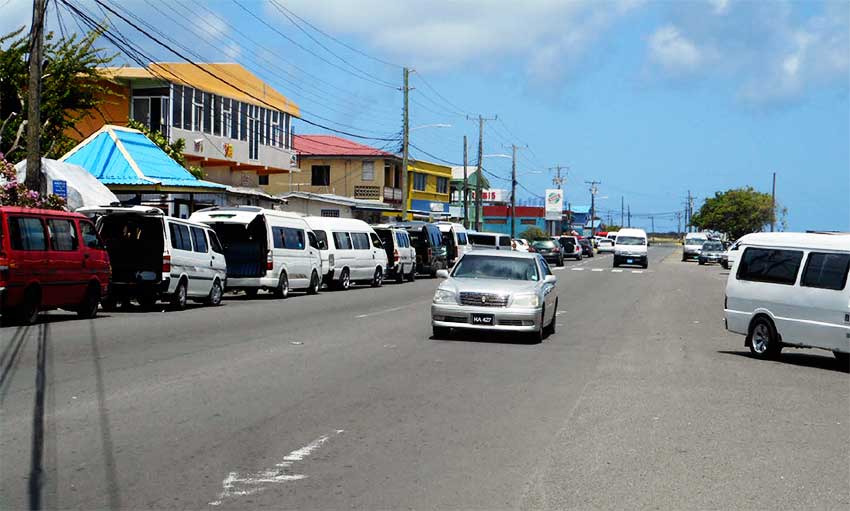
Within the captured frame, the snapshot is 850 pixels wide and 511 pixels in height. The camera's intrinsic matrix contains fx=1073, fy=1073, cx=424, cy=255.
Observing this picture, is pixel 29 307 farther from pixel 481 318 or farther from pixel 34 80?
pixel 481 318

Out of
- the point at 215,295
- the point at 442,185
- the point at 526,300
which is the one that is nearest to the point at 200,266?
the point at 215,295

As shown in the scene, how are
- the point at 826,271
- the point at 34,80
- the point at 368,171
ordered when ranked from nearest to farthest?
the point at 826,271
the point at 34,80
the point at 368,171

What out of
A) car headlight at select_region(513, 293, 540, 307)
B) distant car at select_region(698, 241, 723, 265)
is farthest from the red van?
distant car at select_region(698, 241, 723, 265)

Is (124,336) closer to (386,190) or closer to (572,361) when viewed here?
(572,361)

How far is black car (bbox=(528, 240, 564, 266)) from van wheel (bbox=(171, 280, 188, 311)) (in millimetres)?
41417

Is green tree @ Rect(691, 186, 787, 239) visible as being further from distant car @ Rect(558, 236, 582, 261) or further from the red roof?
the red roof

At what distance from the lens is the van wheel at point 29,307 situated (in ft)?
59.6

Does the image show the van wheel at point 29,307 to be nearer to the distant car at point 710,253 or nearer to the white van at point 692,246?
the distant car at point 710,253

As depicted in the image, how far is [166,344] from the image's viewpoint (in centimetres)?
1605

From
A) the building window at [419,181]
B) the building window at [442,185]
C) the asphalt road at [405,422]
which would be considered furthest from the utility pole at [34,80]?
the building window at [442,185]

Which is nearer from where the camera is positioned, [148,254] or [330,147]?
[148,254]

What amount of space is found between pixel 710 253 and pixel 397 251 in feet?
134

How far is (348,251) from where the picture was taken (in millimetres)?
34500

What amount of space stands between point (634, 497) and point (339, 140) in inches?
2973
